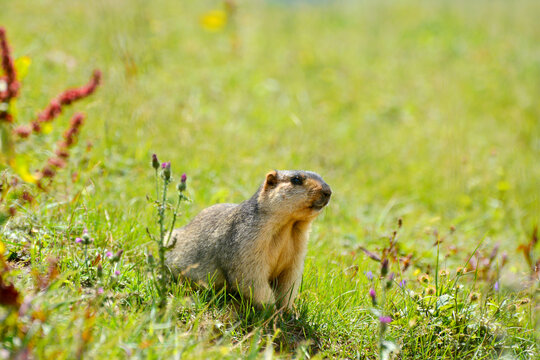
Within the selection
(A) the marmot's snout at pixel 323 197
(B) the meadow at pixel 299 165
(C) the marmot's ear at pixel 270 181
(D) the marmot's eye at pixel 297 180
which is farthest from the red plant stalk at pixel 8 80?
(A) the marmot's snout at pixel 323 197

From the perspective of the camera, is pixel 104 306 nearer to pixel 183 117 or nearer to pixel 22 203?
pixel 22 203

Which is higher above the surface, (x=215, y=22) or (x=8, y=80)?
(x=215, y=22)

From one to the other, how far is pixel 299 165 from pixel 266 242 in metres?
3.05

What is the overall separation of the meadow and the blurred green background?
4cm

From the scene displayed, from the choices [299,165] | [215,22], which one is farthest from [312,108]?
[215,22]

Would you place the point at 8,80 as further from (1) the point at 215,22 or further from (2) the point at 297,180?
(1) the point at 215,22

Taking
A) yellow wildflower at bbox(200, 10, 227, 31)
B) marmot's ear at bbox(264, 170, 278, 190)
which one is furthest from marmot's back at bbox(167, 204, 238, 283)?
yellow wildflower at bbox(200, 10, 227, 31)

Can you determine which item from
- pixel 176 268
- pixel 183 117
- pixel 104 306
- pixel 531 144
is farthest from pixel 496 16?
pixel 104 306

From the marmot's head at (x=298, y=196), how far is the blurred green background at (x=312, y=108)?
1.13 meters

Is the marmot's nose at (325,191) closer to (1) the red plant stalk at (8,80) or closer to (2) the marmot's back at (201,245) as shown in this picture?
(2) the marmot's back at (201,245)

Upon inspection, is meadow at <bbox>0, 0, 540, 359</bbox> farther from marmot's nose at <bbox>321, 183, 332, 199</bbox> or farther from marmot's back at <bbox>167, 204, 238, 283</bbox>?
marmot's nose at <bbox>321, 183, 332, 199</bbox>

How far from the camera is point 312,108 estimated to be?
9.01 m

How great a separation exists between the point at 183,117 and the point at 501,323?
4850 millimetres

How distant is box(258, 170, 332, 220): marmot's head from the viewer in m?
3.79
